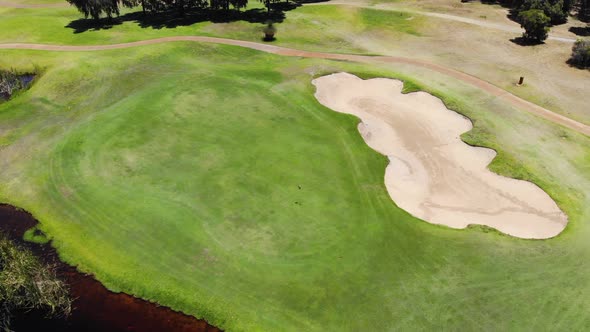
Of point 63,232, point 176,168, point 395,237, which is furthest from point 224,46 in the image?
point 395,237

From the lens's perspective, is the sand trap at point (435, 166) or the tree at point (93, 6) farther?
the tree at point (93, 6)

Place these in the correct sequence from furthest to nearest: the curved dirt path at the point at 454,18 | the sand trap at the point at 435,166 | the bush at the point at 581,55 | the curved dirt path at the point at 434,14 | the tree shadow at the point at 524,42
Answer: the curved dirt path at the point at 434,14 < the curved dirt path at the point at 454,18 < the tree shadow at the point at 524,42 < the bush at the point at 581,55 < the sand trap at the point at 435,166

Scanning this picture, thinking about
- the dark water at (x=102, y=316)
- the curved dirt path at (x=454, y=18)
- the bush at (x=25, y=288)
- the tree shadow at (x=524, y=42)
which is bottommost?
the dark water at (x=102, y=316)

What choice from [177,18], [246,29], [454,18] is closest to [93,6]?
[177,18]

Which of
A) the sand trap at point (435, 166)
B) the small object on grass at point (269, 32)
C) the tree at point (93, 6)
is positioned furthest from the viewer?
the tree at point (93, 6)

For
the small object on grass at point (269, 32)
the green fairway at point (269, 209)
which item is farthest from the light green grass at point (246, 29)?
the green fairway at point (269, 209)

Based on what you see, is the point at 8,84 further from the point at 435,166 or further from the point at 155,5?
the point at 435,166

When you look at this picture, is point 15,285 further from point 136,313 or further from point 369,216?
point 369,216

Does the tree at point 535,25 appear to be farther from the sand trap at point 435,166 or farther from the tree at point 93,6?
the tree at point 93,6
